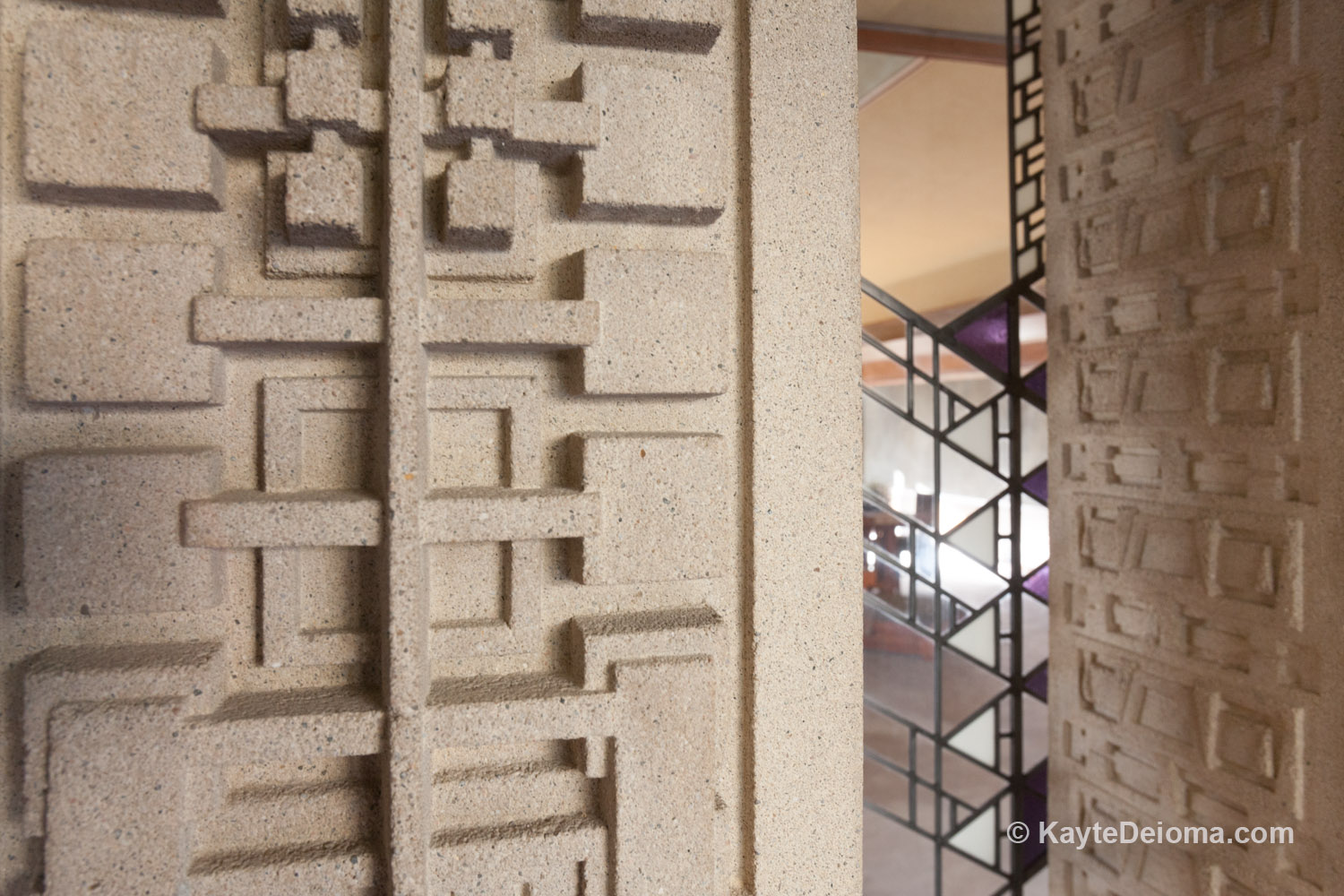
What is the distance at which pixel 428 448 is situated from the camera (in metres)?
0.87

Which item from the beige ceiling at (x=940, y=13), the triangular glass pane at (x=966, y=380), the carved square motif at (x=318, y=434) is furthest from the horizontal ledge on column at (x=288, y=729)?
the beige ceiling at (x=940, y=13)

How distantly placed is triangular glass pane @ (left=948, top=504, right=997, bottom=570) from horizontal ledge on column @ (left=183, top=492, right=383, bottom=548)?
1271mm

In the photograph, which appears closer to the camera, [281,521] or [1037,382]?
[281,521]

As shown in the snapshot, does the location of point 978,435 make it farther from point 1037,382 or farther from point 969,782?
point 969,782

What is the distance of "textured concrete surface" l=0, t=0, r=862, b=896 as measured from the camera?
2.57ft

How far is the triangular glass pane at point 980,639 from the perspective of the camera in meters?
1.62

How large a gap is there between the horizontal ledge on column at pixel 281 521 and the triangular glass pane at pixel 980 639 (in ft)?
4.31

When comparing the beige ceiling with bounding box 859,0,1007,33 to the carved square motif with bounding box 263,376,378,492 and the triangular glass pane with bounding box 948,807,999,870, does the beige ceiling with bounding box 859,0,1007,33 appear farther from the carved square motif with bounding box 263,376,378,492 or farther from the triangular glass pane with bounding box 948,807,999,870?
the triangular glass pane with bounding box 948,807,999,870

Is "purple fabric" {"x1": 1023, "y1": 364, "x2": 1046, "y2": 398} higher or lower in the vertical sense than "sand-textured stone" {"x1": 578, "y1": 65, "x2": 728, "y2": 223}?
lower

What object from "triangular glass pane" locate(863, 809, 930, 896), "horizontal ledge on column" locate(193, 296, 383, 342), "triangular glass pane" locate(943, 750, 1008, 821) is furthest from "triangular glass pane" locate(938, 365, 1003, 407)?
"horizontal ledge on column" locate(193, 296, 383, 342)

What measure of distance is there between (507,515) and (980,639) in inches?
48.7

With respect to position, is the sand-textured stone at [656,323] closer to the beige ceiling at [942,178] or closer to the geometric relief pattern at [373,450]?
the geometric relief pattern at [373,450]

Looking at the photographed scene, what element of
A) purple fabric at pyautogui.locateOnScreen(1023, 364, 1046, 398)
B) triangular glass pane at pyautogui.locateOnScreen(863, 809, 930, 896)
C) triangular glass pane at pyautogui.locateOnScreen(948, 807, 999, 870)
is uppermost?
purple fabric at pyautogui.locateOnScreen(1023, 364, 1046, 398)

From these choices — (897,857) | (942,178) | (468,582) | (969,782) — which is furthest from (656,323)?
(942,178)
